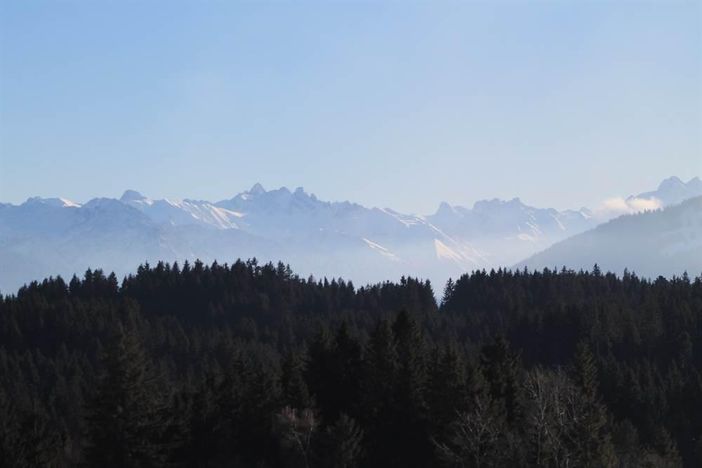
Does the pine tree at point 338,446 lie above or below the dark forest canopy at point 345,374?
below

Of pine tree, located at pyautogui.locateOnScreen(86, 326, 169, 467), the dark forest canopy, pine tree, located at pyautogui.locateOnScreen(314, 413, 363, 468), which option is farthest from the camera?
pine tree, located at pyautogui.locateOnScreen(314, 413, 363, 468)

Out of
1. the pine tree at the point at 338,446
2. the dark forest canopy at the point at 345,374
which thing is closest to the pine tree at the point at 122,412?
the dark forest canopy at the point at 345,374

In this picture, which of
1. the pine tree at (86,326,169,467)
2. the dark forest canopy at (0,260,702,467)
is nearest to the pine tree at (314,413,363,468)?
the dark forest canopy at (0,260,702,467)

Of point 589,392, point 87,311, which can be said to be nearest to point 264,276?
point 87,311

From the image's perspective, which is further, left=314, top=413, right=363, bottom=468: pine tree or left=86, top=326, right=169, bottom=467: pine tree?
left=314, top=413, right=363, bottom=468: pine tree

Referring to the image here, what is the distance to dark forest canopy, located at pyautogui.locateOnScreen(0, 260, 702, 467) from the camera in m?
49.2

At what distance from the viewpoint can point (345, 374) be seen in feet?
197

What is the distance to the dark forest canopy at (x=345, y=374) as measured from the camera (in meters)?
49.2

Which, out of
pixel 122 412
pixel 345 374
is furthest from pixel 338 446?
pixel 122 412

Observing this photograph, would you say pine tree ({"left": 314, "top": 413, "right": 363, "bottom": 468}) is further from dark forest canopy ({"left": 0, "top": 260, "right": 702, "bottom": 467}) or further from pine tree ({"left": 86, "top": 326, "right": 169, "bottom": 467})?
pine tree ({"left": 86, "top": 326, "right": 169, "bottom": 467})

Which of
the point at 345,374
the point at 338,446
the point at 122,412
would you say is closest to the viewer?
the point at 122,412

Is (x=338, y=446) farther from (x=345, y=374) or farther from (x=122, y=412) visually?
(x=122, y=412)

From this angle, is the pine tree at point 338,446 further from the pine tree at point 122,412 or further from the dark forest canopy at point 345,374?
the pine tree at point 122,412

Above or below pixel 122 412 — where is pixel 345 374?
above
